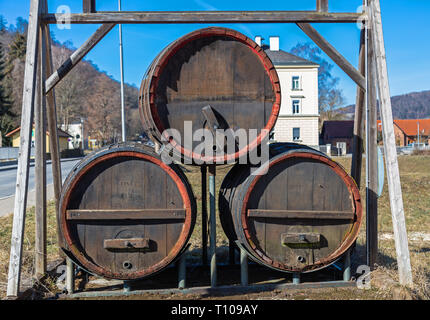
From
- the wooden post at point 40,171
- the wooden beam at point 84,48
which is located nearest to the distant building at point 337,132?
the wooden beam at point 84,48

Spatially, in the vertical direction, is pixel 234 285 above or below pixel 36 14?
below

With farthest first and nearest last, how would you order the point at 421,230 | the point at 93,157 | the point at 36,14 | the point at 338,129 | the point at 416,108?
the point at 416,108
the point at 338,129
the point at 421,230
the point at 36,14
the point at 93,157

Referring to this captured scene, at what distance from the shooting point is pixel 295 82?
37938mm

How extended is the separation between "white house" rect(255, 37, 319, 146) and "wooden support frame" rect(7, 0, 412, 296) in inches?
1299

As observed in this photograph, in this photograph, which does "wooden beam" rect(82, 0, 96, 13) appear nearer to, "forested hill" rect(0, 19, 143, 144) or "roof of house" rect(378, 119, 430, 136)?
"forested hill" rect(0, 19, 143, 144)

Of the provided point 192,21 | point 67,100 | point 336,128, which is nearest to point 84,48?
point 192,21

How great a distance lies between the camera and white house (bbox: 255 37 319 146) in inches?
1471

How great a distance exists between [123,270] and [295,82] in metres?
36.0

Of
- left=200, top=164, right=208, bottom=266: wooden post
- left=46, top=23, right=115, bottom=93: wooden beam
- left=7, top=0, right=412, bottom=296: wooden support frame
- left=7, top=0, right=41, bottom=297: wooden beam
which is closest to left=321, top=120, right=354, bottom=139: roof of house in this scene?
left=7, top=0, right=412, bottom=296: wooden support frame

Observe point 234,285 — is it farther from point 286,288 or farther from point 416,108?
point 416,108

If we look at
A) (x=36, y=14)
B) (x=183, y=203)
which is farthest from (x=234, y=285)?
(x=36, y=14)

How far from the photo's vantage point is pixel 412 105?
140m

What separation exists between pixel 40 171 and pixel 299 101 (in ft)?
115

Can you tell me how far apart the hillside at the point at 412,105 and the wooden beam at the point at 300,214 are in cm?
13776
